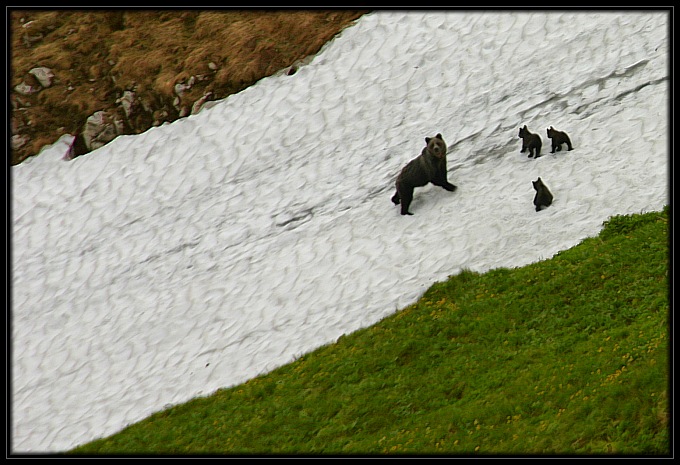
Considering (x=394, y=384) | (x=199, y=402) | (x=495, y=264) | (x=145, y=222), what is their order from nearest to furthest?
1. (x=394, y=384)
2. (x=199, y=402)
3. (x=495, y=264)
4. (x=145, y=222)

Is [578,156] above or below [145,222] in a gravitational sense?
above

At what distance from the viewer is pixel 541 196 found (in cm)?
2125

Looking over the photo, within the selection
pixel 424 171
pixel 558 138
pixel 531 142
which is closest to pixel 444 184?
pixel 424 171

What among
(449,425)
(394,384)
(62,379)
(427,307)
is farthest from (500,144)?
(62,379)

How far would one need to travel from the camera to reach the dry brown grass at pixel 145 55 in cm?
3131

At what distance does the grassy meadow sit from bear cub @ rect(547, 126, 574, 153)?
4036 mm

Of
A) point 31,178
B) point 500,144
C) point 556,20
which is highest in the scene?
point 556,20

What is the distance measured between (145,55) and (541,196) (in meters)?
18.7

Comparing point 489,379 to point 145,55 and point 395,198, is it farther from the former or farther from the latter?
point 145,55

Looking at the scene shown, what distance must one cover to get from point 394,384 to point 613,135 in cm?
1082

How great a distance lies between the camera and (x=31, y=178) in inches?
1187

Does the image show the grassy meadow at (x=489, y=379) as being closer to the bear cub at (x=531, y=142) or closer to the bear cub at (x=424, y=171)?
the bear cub at (x=424, y=171)

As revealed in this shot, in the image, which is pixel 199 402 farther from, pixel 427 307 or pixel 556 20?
pixel 556 20

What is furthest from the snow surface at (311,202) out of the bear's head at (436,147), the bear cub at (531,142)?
the bear's head at (436,147)
